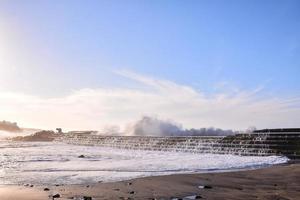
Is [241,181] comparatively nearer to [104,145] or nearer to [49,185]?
[49,185]

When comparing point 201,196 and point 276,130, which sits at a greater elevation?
point 276,130

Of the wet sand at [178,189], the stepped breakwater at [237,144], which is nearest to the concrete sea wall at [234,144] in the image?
the stepped breakwater at [237,144]

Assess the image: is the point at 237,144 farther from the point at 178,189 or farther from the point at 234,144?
the point at 178,189

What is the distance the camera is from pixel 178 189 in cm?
1327

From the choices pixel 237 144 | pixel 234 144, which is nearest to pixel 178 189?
pixel 237 144

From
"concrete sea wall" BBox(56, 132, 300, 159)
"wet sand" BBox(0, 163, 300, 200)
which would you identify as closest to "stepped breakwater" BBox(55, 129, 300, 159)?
"concrete sea wall" BBox(56, 132, 300, 159)

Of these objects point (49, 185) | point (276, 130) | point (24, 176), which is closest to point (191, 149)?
point (276, 130)

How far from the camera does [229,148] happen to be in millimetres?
34281

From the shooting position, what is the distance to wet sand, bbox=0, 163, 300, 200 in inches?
463

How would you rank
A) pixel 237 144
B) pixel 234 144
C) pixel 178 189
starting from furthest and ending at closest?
pixel 234 144, pixel 237 144, pixel 178 189

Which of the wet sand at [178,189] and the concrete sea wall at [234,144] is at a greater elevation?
the concrete sea wall at [234,144]

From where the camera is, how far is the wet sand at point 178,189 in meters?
11.8

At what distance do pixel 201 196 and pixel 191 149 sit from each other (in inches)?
1078

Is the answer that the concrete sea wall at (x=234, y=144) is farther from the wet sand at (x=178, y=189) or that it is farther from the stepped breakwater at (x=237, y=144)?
the wet sand at (x=178, y=189)
